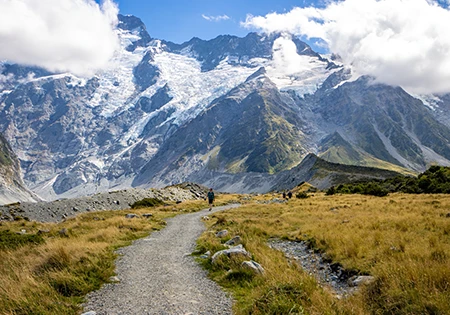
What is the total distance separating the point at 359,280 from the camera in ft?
36.8

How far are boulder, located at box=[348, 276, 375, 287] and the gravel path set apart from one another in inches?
173

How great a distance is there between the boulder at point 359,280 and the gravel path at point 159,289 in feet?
14.4

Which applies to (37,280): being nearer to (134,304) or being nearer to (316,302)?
(134,304)

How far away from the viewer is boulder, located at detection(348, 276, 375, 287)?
10.6m

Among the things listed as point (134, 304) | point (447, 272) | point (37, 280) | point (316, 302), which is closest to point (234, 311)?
point (316, 302)

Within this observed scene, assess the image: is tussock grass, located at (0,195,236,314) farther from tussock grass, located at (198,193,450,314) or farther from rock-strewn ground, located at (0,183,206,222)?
rock-strewn ground, located at (0,183,206,222)

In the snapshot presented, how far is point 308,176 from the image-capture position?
192375mm

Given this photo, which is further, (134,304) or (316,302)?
(134,304)

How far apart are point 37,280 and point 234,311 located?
6892 millimetres

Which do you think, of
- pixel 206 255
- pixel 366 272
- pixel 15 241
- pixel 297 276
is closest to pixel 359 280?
pixel 366 272

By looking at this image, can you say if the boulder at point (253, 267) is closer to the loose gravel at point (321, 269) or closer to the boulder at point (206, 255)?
the loose gravel at point (321, 269)

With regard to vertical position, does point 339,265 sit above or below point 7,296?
below

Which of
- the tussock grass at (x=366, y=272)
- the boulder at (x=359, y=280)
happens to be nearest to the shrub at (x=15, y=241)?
the tussock grass at (x=366, y=272)

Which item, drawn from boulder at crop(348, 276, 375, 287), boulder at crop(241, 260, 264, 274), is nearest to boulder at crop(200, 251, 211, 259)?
boulder at crop(241, 260, 264, 274)
